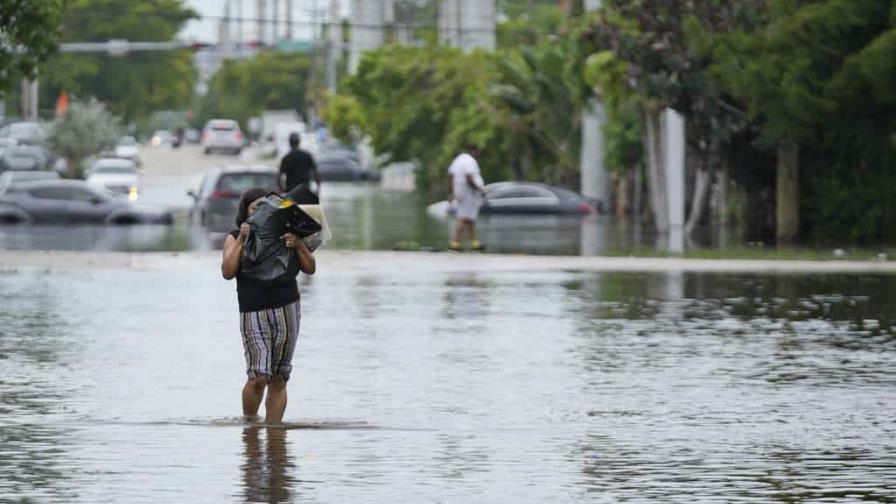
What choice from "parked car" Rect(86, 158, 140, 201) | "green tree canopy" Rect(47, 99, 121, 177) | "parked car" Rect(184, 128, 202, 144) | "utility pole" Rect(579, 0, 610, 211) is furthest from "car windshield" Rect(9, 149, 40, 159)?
"parked car" Rect(184, 128, 202, 144)

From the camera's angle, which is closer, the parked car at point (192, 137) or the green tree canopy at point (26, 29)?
the green tree canopy at point (26, 29)

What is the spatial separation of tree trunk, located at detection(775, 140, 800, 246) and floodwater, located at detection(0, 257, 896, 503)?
572 inches

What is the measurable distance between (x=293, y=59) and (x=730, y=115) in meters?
123

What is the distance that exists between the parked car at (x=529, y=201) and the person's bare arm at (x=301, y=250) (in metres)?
39.4

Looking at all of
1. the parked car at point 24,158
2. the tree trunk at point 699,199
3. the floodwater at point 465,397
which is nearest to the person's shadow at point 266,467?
the floodwater at point 465,397

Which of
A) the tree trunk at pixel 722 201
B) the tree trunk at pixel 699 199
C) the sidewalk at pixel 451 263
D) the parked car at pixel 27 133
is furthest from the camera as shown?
the parked car at pixel 27 133

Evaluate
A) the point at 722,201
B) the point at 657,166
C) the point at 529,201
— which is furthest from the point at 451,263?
the point at 722,201

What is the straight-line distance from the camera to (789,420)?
14430 mm

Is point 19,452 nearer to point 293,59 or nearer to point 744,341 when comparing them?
point 744,341

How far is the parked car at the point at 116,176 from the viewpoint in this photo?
223 ft

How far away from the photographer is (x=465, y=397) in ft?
51.7

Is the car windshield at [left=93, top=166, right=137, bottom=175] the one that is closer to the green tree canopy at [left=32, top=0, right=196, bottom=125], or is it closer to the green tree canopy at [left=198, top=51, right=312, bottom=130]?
the green tree canopy at [left=32, top=0, right=196, bottom=125]

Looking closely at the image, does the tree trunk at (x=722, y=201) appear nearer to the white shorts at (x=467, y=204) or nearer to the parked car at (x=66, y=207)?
the parked car at (x=66, y=207)

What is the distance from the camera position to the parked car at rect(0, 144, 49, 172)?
7656 cm
